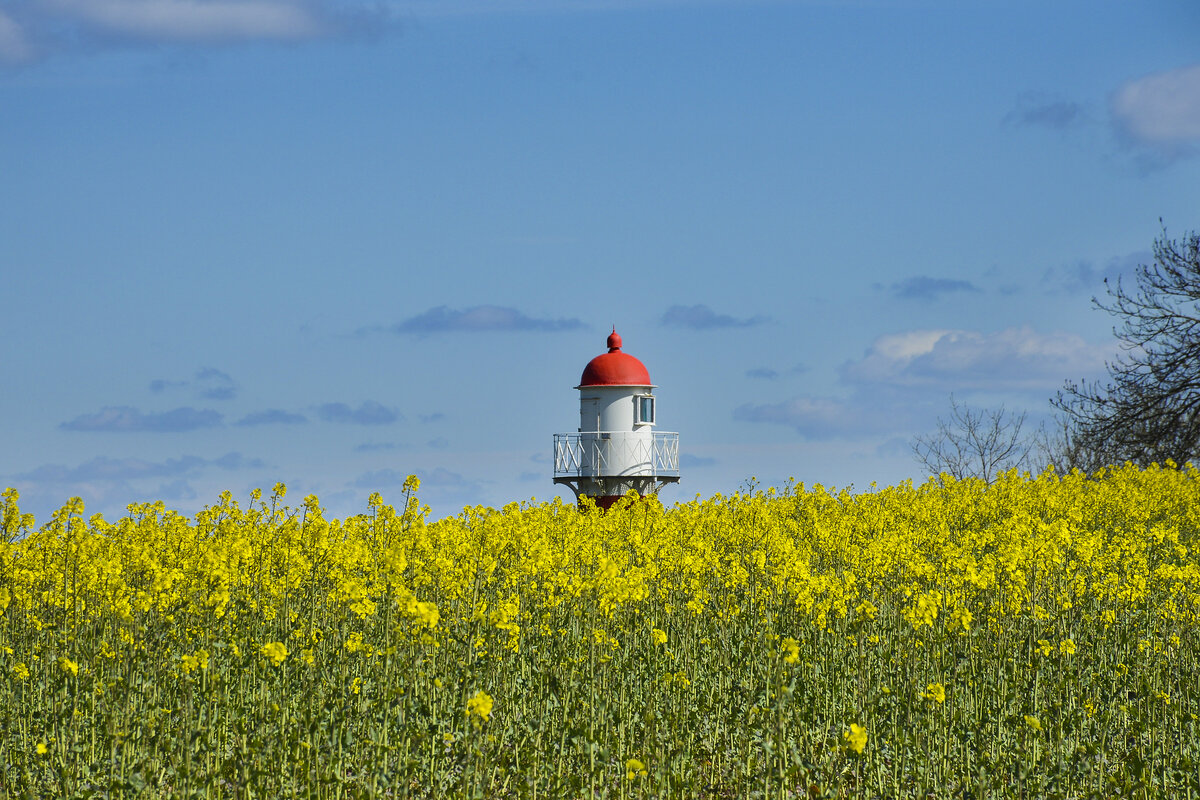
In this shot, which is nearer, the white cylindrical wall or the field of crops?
the field of crops

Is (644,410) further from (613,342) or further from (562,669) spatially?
(562,669)

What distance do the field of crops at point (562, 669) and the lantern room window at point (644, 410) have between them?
15068 millimetres

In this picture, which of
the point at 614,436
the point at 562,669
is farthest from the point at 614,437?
the point at 562,669

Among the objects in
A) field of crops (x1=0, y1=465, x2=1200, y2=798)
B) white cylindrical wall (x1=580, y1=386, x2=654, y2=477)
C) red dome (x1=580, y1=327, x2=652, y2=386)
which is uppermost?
red dome (x1=580, y1=327, x2=652, y2=386)

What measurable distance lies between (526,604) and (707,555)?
2.28 meters

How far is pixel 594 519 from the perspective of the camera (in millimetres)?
16781

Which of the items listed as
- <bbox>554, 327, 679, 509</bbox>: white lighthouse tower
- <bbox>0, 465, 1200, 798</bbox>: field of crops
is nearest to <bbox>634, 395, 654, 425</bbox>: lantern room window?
<bbox>554, 327, 679, 509</bbox>: white lighthouse tower

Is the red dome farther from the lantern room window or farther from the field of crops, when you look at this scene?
the field of crops

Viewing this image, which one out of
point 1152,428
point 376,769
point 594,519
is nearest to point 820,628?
point 376,769

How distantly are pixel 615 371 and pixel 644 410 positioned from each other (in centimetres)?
123

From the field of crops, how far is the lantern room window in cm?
1507

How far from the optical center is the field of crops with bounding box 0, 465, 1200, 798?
616 cm

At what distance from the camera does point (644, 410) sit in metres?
28.2

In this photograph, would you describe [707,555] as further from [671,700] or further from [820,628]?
[671,700]
